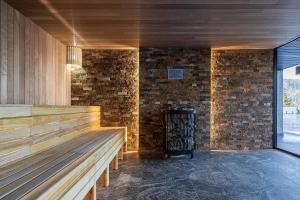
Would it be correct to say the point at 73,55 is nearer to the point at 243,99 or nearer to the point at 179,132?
the point at 179,132

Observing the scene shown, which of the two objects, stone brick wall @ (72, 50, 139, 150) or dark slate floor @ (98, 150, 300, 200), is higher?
stone brick wall @ (72, 50, 139, 150)

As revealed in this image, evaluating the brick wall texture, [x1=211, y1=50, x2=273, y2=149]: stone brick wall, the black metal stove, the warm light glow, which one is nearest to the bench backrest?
the black metal stove

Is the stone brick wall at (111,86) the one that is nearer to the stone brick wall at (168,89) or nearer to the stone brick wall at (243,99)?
the stone brick wall at (168,89)

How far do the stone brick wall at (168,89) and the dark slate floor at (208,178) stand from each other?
2.33 feet

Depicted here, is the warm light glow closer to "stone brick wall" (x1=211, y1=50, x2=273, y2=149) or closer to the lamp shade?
"stone brick wall" (x1=211, y1=50, x2=273, y2=149)

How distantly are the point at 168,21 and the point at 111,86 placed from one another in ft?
7.69

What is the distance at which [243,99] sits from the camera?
236 inches

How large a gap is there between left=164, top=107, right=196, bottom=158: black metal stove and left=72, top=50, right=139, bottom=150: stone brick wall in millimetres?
987

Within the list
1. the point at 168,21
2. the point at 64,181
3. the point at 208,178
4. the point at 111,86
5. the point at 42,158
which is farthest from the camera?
the point at 111,86

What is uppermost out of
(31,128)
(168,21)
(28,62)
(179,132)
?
(168,21)

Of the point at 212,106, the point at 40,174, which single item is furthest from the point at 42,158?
the point at 212,106

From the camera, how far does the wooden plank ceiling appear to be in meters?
3.39

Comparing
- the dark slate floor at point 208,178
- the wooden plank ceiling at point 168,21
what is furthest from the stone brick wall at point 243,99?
the dark slate floor at point 208,178

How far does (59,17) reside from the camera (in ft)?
12.7
